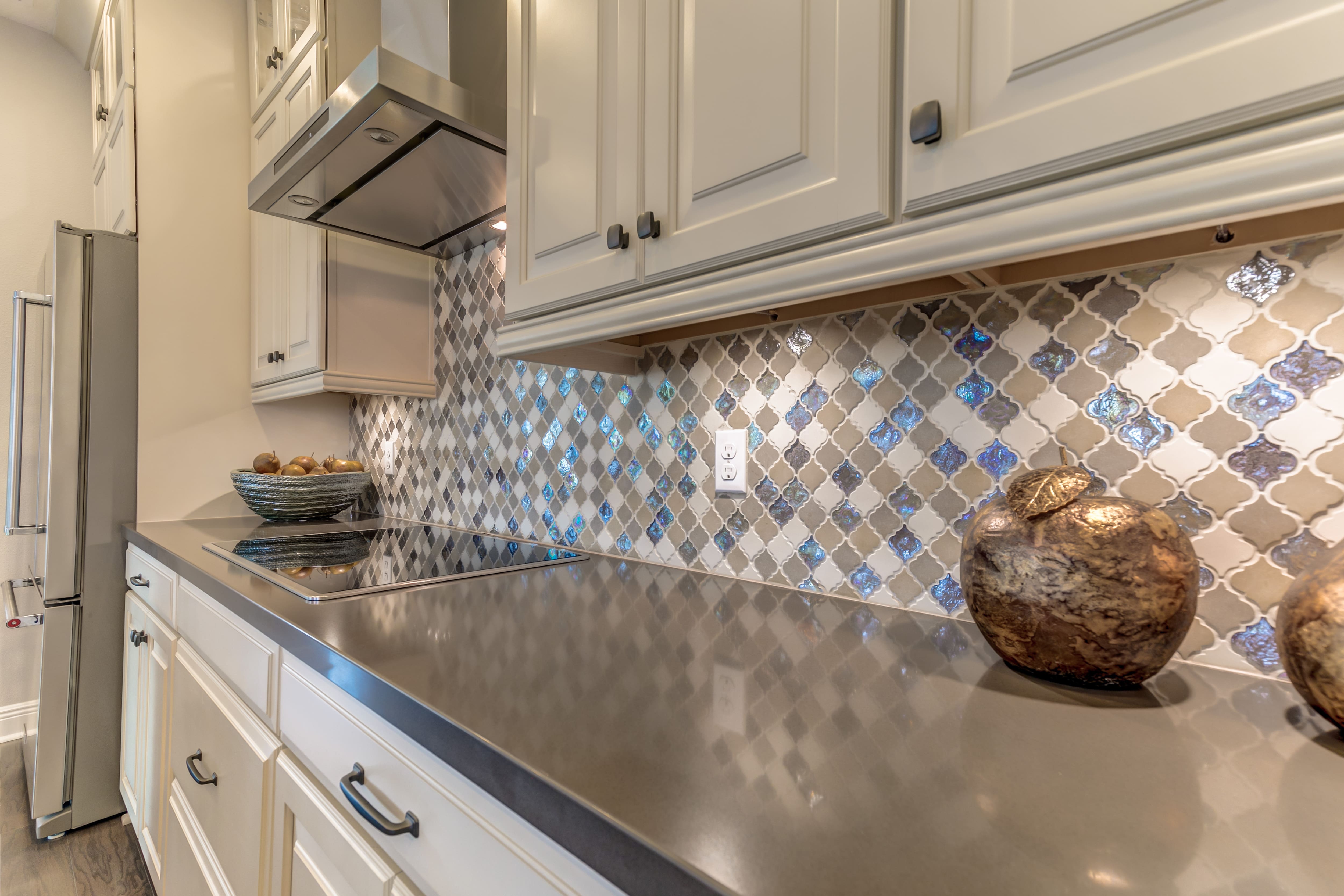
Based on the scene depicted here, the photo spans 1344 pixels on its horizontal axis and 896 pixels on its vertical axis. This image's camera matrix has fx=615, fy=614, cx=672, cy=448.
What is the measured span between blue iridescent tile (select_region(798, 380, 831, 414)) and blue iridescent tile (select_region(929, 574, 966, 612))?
325mm

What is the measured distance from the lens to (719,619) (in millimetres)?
874

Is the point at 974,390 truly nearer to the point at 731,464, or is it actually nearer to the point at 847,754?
the point at 731,464

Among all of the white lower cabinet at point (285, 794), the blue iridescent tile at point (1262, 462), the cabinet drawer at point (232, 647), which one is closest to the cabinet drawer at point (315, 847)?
the white lower cabinet at point (285, 794)

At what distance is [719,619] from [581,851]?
0.48 metres

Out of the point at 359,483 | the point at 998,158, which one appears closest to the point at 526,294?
the point at 998,158

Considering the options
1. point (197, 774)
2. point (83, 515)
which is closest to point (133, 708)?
point (83, 515)

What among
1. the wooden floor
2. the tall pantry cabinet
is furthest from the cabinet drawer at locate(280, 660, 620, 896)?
the wooden floor

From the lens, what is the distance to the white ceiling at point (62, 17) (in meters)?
2.42

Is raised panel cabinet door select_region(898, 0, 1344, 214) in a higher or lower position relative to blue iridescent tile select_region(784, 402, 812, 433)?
higher

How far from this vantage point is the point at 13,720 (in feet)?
8.38

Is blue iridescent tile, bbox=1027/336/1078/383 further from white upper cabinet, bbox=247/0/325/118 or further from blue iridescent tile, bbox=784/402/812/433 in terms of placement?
white upper cabinet, bbox=247/0/325/118

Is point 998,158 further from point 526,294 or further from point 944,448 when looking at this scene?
point 526,294

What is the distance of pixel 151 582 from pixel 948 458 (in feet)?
6.23

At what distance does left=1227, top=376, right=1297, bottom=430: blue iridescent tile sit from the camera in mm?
641
